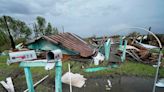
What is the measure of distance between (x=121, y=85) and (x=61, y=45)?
614cm

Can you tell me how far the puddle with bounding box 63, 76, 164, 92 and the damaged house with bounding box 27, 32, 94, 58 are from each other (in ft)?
11.6

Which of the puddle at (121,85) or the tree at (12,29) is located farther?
the tree at (12,29)

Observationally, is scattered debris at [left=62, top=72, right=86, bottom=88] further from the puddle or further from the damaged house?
the damaged house

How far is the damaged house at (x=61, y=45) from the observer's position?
11.3 m

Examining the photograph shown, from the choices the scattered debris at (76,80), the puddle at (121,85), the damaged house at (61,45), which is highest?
the damaged house at (61,45)

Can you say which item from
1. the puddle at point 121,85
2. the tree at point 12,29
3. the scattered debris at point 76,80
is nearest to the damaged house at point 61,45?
the scattered debris at point 76,80

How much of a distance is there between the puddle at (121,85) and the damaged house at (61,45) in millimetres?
3541

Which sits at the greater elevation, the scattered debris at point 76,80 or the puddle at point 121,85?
the scattered debris at point 76,80

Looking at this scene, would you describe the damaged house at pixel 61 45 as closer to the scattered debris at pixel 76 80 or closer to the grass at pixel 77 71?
the grass at pixel 77 71

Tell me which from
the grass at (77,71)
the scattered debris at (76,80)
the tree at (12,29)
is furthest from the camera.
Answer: the tree at (12,29)

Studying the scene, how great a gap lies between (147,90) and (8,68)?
806 cm

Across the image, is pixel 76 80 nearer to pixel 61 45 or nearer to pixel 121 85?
pixel 121 85

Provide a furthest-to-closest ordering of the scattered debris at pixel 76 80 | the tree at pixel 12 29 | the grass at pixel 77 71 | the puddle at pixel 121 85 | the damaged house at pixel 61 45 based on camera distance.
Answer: the tree at pixel 12 29
the damaged house at pixel 61 45
the grass at pixel 77 71
the scattered debris at pixel 76 80
the puddle at pixel 121 85

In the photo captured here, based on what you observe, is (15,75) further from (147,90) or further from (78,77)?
(147,90)
